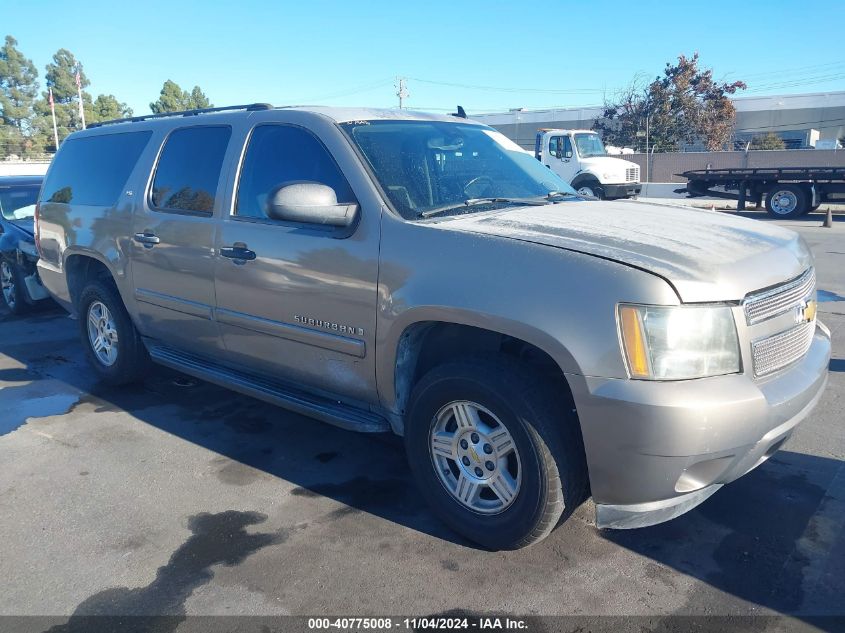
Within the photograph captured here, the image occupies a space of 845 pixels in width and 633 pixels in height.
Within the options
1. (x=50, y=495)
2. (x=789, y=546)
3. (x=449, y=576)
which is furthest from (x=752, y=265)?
(x=50, y=495)

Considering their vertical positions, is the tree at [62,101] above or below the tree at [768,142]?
above

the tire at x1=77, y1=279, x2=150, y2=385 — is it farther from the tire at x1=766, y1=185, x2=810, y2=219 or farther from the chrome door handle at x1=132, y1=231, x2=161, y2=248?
the tire at x1=766, y1=185, x2=810, y2=219

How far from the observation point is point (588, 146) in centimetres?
2162

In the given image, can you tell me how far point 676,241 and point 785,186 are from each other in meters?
17.9

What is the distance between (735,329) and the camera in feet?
8.73

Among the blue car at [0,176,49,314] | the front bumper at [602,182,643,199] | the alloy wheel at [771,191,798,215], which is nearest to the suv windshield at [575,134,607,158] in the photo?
the front bumper at [602,182,643,199]

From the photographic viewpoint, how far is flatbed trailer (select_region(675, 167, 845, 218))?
1792cm

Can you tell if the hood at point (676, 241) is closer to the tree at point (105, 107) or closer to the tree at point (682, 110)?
the tree at point (682, 110)

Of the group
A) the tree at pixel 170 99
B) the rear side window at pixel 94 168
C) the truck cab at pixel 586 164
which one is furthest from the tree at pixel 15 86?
the rear side window at pixel 94 168

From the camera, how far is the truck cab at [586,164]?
2091 cm

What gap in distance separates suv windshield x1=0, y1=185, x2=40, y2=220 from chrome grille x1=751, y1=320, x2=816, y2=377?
9033mm

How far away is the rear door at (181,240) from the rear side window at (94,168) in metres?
0.45

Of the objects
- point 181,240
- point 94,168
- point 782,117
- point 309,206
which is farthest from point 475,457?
point 782,117

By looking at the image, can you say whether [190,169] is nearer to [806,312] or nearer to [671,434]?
[671,434]
